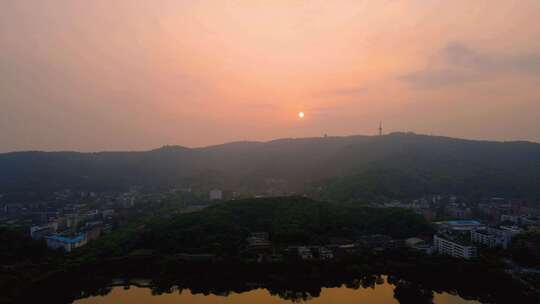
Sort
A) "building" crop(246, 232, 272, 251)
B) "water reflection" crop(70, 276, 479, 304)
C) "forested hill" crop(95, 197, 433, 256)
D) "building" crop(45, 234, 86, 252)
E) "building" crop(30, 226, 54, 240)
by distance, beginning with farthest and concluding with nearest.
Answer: "building" crop(30, 226, 54, 240) < "building" crop(45, 234, 86, 252) < "forested hill" crop(95, 197, 433, 256) < "building" crop(246, 232, 272, 251) < "water reflection" crop(70, 276, 479, 304)

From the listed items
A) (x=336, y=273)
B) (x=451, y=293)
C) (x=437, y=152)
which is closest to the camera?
(x=451, y=293)

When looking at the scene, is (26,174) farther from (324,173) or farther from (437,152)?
(437,152)

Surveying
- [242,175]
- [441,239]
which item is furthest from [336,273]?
[242,175]

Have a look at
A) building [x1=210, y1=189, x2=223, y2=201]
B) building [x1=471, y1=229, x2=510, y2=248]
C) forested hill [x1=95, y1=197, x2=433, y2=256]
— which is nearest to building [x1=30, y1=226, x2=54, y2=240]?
forested hill [x1=95, y1=197, x2=433, y2=256]

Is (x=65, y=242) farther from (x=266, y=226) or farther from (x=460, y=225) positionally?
(x=460, y=225)

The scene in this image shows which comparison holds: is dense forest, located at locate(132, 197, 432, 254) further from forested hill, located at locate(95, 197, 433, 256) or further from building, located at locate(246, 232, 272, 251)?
building, located at locate(246, 232, 272, 251)
